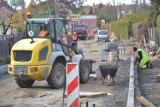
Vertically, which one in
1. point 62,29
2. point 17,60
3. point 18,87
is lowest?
point 18,87

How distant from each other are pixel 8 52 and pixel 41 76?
38.9 feet

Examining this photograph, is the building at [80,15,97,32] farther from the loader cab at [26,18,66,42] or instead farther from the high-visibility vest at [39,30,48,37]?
the high-visibility vest at [39,30,48,37]

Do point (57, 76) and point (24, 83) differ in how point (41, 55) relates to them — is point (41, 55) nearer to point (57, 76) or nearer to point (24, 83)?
point (57, 76)

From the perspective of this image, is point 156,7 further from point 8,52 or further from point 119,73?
point 119,73

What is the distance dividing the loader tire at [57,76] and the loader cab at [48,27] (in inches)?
39.1

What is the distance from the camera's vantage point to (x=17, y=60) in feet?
50.5

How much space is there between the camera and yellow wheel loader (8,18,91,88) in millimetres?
15000

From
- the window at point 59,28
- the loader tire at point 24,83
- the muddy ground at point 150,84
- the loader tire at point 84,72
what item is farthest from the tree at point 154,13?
the loader tire at point 24,83

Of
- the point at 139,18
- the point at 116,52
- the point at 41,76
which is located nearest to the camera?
the point at 41,76

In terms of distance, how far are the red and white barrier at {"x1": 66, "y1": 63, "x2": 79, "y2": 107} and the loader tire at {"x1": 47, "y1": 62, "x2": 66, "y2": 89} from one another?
6617 mm

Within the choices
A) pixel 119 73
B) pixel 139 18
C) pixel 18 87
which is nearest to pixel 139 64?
pixel 119 73

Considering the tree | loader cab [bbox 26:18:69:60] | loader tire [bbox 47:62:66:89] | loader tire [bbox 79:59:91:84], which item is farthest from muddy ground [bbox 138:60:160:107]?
the tree

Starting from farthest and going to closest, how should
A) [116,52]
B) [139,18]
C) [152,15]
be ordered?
[139,18], [152,15], [116,52]

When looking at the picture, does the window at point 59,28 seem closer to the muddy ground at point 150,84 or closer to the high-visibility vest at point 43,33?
the high-visibility vest at point 43,33
